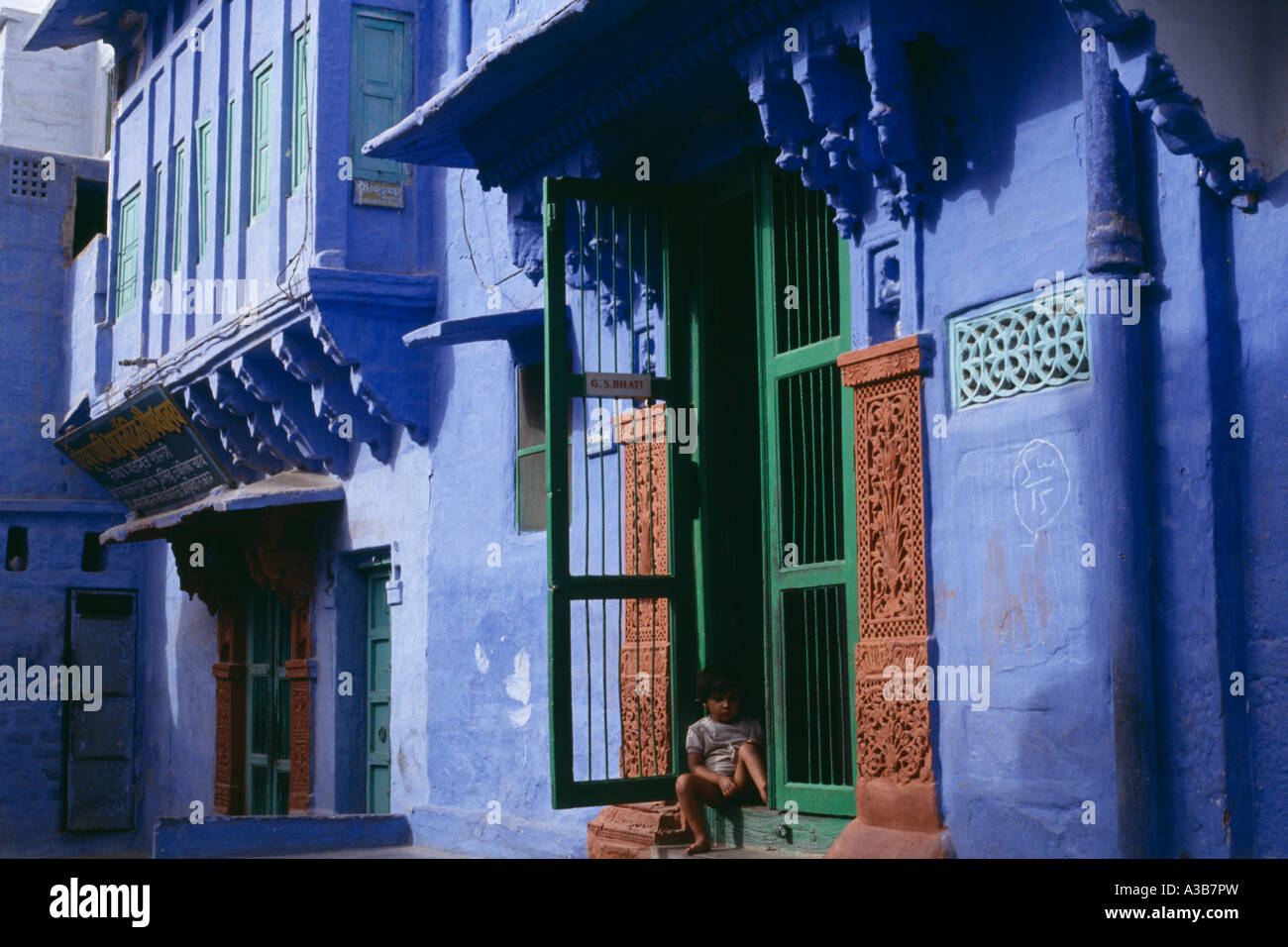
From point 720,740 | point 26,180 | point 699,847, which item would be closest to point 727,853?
point 699,847

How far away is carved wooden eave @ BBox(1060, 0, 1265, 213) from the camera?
4453 mm

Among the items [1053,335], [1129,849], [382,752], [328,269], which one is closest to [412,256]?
[328,269]

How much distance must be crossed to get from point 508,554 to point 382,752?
247 cm

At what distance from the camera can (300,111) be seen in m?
10.9

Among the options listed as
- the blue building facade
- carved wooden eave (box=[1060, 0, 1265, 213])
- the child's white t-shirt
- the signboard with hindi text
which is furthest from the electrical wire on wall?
carved wooden eave (box=[1060, 0, 1265, 213])

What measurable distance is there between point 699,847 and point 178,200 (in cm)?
884

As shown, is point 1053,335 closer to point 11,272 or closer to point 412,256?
point 412,256

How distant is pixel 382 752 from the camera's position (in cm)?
1078

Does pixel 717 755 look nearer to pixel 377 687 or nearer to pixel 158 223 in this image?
pixel 377 687

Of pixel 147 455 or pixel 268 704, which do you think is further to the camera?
pixel 147 455

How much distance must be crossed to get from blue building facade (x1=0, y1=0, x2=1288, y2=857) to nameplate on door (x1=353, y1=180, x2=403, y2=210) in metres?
0.03

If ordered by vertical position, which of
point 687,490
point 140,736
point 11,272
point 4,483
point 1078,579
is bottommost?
point 140,736

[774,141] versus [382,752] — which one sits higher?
[774,141]

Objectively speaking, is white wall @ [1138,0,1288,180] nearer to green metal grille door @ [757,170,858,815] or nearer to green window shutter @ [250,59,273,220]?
green metal grille door @ [757,170,858,815]
